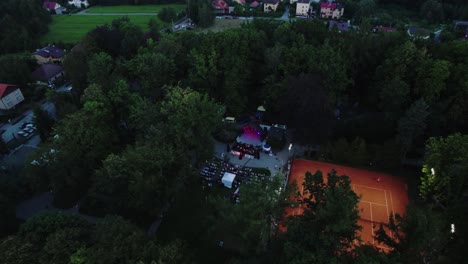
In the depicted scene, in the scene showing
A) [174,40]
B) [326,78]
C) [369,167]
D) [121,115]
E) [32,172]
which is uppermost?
[174,40]

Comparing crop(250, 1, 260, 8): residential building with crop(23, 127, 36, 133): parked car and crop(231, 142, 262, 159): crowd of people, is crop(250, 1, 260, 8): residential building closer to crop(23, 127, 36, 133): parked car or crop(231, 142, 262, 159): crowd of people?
crop(231, 142, 262, 159): crowd of people

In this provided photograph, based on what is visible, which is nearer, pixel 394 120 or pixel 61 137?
pixel 61 137

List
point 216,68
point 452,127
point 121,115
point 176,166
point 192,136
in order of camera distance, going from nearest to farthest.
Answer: point 176,166, point 192,136, point 452,127, point 121,115, point 216,68

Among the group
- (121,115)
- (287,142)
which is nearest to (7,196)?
(121,115)

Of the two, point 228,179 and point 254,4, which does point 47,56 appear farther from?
point 254,4

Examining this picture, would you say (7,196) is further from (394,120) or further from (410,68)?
(410,68)

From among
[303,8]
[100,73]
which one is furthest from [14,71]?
[303,8]
